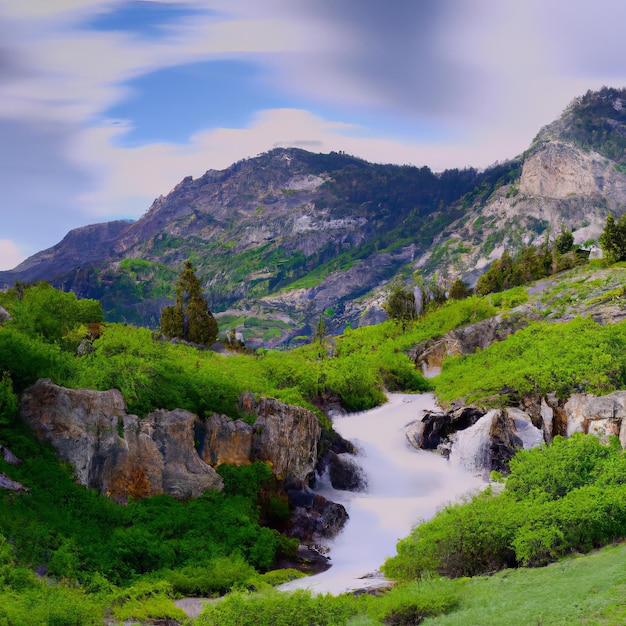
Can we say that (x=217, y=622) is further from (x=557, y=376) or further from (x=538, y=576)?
(x=557, y=376)

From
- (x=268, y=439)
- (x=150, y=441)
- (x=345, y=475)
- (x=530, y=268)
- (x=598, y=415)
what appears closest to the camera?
(x=150, y=441)

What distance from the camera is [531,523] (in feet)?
111

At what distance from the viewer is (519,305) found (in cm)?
8456

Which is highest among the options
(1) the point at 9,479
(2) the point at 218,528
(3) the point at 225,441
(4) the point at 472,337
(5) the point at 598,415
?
(4) the point at 472,337

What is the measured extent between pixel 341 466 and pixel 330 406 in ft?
48.7

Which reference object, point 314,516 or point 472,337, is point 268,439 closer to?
point 314,516

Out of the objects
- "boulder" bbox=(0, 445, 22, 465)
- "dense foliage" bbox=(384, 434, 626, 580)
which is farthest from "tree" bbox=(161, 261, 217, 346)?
"dense foliage" bbox=(384, 434, 626, 580)

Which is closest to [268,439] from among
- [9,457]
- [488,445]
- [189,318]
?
[9,457]

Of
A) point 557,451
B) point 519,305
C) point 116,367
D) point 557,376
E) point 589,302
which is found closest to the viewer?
point 557,451

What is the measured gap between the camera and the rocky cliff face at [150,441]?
37531 mm

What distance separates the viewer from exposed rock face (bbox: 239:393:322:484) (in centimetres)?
4553

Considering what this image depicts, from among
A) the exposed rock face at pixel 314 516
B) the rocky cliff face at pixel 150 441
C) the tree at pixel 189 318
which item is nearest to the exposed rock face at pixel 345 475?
the rocky cliff face at pixel 150 441

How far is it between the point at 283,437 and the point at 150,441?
930 cm

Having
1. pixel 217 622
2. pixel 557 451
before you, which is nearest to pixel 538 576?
pixel 557 451
